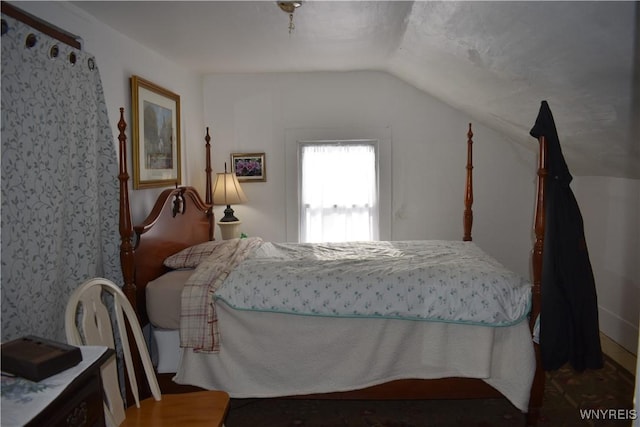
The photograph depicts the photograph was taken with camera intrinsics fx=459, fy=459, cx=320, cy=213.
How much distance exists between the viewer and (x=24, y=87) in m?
1.87

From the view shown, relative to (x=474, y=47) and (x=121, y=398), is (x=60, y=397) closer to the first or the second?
(x=121, y=398)

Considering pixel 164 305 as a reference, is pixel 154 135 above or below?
above

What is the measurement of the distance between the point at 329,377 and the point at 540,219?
1337 millimetres

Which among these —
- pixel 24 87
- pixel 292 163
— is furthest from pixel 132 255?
pixel 292 163

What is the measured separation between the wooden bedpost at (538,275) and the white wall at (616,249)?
1.21 metres

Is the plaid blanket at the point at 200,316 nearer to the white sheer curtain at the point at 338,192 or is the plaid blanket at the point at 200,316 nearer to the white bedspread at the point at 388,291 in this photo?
the white bedspread at the point at 388,291

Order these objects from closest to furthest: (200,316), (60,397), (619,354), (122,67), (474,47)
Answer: (60,397)
(200,316)
(474,47)
(122,67)
(619,354)

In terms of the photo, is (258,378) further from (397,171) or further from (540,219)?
(397,171)

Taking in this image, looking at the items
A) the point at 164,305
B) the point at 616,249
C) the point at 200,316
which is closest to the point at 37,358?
the point at 200,316

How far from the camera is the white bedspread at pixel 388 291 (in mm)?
2350

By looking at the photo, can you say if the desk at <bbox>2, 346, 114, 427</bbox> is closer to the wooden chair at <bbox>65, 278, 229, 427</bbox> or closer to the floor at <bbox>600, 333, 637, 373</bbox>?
the wooden chair at <bbox>65, 278, 229, 427</bbox>

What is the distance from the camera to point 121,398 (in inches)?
67.5

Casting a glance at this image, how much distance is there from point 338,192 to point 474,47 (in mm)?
2115

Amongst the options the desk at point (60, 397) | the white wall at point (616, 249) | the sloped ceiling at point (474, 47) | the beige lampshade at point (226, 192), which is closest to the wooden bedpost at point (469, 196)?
the sloped ceiling at point (474, 47)
